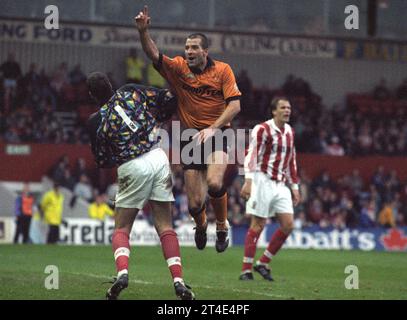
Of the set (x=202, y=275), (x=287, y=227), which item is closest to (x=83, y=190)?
(x=202, y=275)

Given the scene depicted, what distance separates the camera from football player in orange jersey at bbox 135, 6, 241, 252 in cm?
1058

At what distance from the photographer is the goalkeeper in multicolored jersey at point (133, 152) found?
9.46 meters

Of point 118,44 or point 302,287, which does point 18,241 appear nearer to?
point 118,44

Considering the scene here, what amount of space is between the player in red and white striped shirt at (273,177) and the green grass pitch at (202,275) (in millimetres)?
673

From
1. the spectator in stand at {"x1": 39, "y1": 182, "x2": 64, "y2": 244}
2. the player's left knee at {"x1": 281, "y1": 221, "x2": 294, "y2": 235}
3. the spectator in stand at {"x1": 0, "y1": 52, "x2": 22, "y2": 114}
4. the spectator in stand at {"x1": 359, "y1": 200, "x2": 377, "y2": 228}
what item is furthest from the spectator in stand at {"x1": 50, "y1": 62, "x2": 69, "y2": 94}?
the player's left knee at {"x1": 281, "y1": 221, "x2": 294, "y2": 235}

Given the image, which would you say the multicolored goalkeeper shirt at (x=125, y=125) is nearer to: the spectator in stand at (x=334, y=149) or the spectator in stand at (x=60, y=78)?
the spectator in stand at (x=60, y=78)

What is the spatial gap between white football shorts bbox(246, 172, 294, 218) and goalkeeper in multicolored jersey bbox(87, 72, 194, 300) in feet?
12.9

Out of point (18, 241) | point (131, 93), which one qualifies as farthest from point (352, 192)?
point (131, 93)

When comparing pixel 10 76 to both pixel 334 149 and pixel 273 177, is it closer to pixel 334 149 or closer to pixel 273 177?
pixel 334 149

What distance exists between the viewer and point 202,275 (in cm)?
1385

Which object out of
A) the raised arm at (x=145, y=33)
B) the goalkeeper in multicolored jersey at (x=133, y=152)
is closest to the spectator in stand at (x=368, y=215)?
the raised arm at (x=145, y=33)

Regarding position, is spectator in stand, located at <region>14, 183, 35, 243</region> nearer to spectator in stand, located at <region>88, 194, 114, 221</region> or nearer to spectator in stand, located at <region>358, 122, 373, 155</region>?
spectator in stand, located at <region>88, 194, 114, 221</region>
